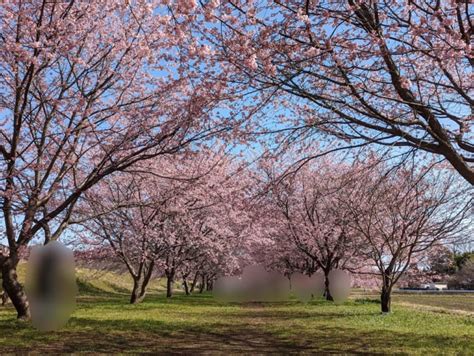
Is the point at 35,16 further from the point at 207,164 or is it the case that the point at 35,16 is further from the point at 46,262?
the point at 207,164

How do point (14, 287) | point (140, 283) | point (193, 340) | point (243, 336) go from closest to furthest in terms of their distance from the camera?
1. point (193, 340)
2. point (243, 336)
3. point (14, 287)
4. point (140, 283)

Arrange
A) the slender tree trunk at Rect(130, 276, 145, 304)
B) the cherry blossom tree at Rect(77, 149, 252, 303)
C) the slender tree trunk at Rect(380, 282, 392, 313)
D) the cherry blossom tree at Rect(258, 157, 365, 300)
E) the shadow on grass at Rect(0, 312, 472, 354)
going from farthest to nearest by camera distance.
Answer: the cherry blossom tree at Rect(258, 157, 365, 300) → the slender tree trunk at Rect(130, 276, 145, 304) → the slender tree trunk at Rect(380, 282, 392, 313) → the cherry blossom tree at Rect(77, 149, 252, 303) → the shadow on grass at Rect(0, 312, 472, 354)

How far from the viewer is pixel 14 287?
1173 cm

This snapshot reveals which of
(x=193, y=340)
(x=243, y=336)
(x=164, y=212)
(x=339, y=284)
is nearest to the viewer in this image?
(x=193, y=340)

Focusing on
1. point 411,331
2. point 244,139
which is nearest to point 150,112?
point 244,139

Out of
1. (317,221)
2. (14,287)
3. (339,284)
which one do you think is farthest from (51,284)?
(317,221)

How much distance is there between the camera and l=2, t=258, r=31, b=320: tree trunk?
1120 cm

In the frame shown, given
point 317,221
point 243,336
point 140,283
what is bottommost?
point 243,336

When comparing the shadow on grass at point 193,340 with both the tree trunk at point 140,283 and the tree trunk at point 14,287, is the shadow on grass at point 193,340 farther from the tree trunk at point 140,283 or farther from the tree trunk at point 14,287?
the tree trunk at point 140,283

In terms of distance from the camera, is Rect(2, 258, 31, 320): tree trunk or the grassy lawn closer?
the grassy lawn

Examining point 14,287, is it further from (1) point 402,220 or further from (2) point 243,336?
(1) point 402,220

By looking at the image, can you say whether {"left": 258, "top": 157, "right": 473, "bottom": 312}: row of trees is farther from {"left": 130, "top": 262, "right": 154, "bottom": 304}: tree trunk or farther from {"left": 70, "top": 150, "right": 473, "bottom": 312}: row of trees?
{"left": 130, "top": 262, "right": 154, "bottom": 304}: tree trunk

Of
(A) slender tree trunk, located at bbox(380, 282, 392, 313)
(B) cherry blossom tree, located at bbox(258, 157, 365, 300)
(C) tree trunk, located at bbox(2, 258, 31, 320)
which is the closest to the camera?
(C) tree trunk, located at bbox(2, 258, 31, 320)

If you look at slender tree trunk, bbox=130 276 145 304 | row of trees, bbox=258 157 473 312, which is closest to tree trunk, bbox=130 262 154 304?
slender tree trunk, bbox=130 276 145 304
